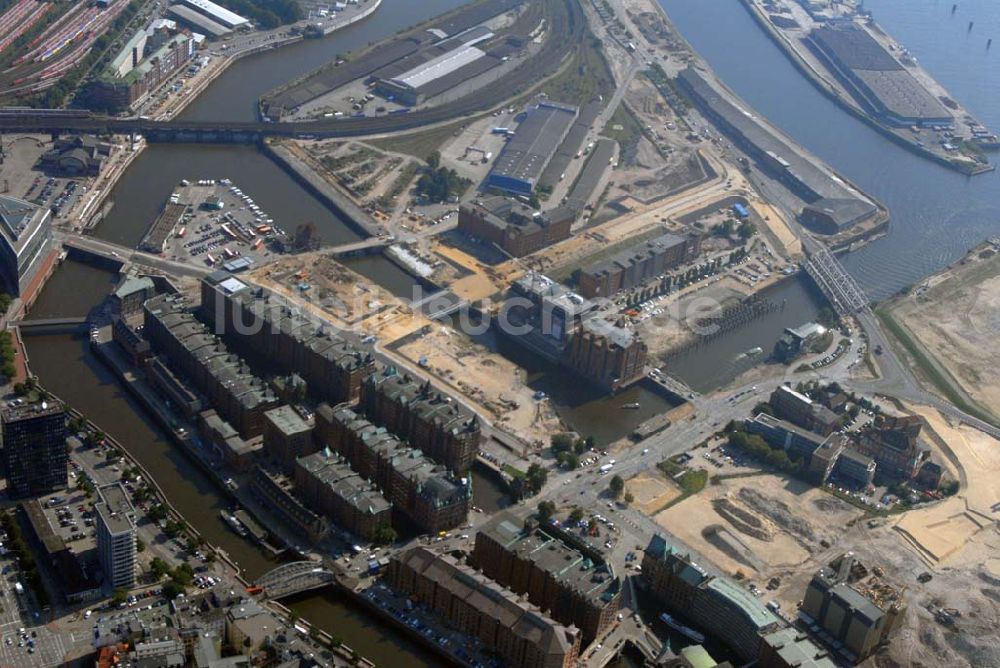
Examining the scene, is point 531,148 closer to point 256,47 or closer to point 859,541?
point 256,47

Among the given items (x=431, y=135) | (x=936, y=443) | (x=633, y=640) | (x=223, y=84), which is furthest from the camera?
(x=223, y=84)

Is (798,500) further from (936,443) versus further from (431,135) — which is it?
(431,135)

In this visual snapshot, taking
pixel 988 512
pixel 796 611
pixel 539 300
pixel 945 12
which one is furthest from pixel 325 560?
pixel 945 12

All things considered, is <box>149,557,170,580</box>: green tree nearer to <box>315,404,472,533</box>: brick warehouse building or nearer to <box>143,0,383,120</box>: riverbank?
<box>315,404,472,533</box>: brick warehouse building

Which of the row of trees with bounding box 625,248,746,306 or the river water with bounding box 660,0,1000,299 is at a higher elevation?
the river water with bounding box 660,0,1000,299

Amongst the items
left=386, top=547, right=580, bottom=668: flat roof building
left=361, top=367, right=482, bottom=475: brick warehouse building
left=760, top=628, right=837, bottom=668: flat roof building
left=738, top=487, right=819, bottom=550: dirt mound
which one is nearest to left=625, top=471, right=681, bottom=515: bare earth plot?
left=738, top=487, right=819, bottom=550: dirt mound

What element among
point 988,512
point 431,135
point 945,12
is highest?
point 945,12
